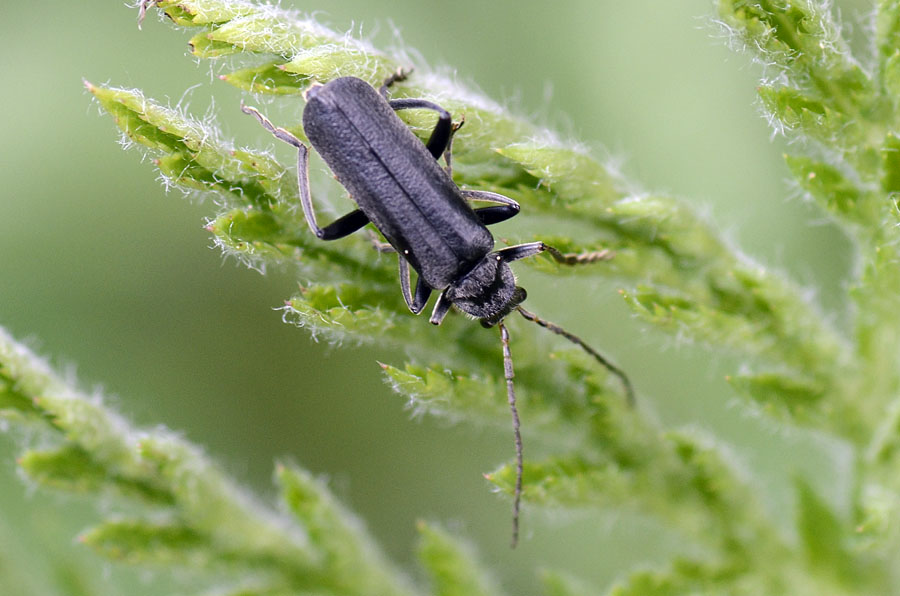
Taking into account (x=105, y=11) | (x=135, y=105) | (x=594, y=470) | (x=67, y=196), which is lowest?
(x=594, y=470)

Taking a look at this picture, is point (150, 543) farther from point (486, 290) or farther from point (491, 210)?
point (491, 210)

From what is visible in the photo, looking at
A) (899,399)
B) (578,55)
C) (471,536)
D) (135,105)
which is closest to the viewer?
(135,105)

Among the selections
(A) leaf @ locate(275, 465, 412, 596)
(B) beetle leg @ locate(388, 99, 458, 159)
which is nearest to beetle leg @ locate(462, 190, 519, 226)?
(B) beetle leg @ locate(388, 99, 458, 159)

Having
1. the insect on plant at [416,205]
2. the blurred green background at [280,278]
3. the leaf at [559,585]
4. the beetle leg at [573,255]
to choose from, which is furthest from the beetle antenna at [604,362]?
the blurred green background at [280,278]

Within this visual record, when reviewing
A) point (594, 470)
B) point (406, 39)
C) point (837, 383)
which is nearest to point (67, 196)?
point (406, 39)

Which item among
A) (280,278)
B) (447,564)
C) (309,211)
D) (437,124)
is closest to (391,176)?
(437,124)

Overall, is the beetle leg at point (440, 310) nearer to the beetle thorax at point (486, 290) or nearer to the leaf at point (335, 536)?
the beetle thorax at point (486, 290)

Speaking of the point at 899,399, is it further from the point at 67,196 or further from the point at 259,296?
the point at 67,196
